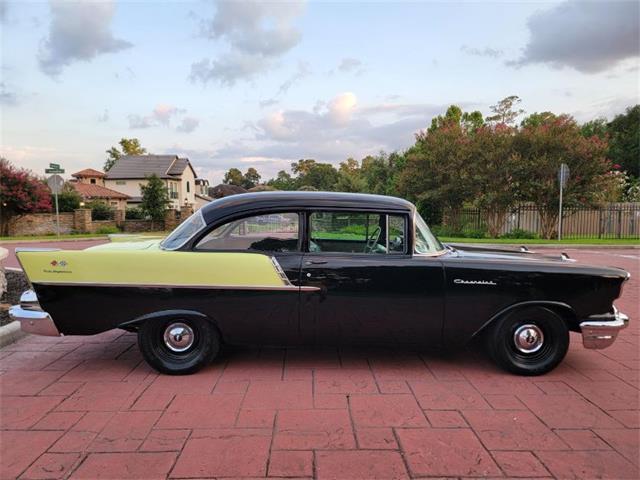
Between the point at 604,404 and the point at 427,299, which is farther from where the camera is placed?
the point at 427,299

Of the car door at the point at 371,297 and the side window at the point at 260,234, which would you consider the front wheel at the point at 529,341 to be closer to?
the car door at the point at 371,297

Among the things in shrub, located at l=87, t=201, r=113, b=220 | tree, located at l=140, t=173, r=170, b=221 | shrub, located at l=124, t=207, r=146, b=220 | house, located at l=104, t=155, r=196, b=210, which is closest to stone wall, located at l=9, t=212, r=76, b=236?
shrub, located at l=87, t=201, r=113, b=220

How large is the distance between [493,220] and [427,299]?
793 inches

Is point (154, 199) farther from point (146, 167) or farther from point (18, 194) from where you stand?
point (146, 167)

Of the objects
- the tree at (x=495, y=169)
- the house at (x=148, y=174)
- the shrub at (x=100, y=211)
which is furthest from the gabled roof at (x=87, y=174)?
the tree at (x=495, y=169)

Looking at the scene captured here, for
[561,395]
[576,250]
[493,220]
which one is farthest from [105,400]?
[493,220]

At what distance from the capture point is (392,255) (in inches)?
142

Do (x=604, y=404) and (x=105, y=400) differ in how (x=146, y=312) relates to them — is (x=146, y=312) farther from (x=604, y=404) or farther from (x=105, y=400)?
(x=604, y=404)

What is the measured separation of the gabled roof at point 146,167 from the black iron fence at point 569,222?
36910mm

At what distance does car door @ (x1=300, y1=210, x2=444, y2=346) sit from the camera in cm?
350

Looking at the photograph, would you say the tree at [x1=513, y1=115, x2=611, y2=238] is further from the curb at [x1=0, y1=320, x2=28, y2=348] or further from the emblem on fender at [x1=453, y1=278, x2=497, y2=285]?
the curb at [x1=0, y1=320, x2=28, y2=348]

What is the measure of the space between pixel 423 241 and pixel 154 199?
29.9 metres

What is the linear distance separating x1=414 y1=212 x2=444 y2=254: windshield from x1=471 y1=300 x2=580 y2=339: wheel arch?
2.38ft

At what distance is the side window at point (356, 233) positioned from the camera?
12.0 ft
